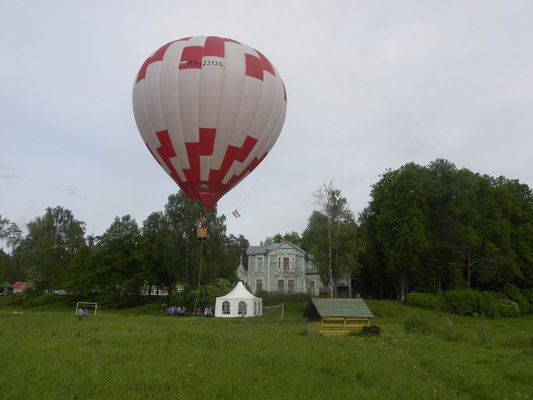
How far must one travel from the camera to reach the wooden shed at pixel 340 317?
18688 mm

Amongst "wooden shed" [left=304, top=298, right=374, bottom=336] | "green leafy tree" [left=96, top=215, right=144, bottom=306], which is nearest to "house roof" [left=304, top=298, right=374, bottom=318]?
"wooden shed" [left=304, top=298, right=374, bottom=336]

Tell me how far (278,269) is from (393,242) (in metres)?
15.1

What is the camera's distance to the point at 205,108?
1550cm

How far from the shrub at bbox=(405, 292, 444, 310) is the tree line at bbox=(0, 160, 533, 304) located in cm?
308

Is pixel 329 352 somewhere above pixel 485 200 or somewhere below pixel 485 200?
below

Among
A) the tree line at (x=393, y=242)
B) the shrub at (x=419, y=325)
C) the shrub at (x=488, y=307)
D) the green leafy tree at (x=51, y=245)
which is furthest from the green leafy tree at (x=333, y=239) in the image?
the green leafy tree at (x=51, y=245)

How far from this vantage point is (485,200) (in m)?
45.5

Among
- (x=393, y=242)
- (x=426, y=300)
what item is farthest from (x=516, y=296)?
(x=393, y=242)

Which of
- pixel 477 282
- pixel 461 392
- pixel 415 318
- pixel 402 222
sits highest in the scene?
pixel 402 222

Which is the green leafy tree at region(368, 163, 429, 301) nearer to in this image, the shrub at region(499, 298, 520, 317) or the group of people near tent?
the shrub at region(499, 298, 520, 317)

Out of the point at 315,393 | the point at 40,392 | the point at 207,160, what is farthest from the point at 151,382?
the point at 207,160

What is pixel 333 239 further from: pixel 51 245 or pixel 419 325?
pixel 51 245

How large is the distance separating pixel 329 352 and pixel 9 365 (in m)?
7.30

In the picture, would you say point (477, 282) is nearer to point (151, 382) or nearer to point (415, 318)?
point (415, 318)
